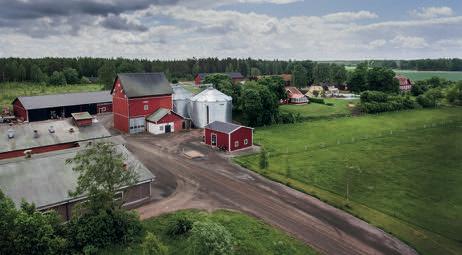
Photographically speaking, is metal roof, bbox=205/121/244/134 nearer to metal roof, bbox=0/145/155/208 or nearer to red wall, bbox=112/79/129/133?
red wall, bbox=112/79/129/133

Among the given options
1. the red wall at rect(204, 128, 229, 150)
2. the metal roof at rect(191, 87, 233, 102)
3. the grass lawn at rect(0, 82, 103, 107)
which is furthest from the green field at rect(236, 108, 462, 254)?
the grass lawn at rect(0, 82, 103, 107)

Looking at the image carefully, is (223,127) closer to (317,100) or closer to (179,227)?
(179,227)

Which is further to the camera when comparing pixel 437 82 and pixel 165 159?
pixel 437 82

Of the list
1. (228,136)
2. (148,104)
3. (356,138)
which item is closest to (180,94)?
(148,104)

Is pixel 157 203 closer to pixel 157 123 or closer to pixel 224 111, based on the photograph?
pixel 157 123

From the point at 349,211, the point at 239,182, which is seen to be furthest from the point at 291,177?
the point at 349,211

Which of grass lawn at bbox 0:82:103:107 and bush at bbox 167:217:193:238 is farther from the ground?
grass lawn at bbox 0:82:103:107
